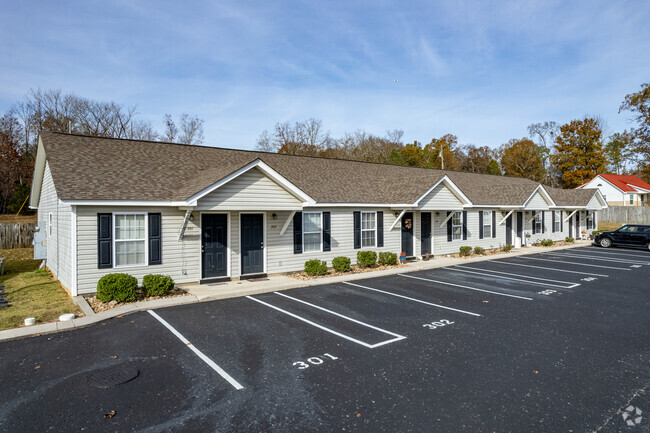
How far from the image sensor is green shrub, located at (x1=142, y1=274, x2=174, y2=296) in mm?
10398

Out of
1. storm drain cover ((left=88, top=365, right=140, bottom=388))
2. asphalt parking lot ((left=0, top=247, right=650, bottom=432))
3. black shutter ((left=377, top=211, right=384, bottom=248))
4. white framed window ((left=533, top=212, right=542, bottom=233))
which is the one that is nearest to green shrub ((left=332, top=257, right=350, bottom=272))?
black shutter ((left=377, top=211, right=384, bottom=248))

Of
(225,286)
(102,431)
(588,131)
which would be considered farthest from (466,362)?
(588,131)

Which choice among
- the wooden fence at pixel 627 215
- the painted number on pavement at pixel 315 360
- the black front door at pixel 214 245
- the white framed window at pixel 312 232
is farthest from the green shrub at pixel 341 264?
the wooden fence at pixel 627 215

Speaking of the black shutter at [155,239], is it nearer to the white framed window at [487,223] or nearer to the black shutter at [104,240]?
the black shutter at [104,240]

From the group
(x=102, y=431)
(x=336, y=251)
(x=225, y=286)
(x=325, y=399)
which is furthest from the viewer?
(x=336, y=251)

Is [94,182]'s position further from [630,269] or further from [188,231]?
[630,269]

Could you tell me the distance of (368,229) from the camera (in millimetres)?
16547

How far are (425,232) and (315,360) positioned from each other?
1350cm

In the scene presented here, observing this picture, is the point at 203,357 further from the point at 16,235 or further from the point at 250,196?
the point at 16,235

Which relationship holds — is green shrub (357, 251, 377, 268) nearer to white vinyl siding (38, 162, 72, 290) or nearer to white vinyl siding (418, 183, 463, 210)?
white vinyl siding (418, 183, 463, 210)

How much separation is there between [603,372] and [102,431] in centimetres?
686

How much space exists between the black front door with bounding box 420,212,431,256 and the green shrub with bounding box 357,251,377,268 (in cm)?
403

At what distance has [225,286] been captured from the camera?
1184cm

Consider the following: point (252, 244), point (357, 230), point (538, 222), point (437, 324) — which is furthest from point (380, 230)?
point (538, 222)
